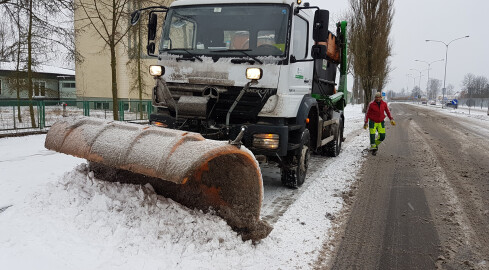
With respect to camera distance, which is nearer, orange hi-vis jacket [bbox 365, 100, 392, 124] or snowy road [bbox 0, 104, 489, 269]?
snowy road [bbox 0, 104, 489, 269]

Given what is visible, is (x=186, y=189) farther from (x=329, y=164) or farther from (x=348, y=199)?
(x=329, y=164)

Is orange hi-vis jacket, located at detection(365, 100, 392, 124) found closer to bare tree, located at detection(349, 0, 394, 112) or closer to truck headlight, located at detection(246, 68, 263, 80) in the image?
truck headlight, located at detection(246, 68, 263, 80)

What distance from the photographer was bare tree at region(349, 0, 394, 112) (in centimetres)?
2961

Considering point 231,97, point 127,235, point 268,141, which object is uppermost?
point 231,97

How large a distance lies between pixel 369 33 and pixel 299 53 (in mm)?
27617

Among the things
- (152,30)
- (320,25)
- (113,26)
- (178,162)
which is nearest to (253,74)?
(320,25)

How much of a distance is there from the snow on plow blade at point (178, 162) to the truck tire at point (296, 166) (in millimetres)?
1989

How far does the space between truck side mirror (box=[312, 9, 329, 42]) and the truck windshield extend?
421mm

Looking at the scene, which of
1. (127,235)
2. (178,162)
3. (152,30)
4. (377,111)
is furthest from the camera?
(377,111)

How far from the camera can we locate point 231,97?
4.99 m

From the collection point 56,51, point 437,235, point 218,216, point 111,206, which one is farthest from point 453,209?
point 56,51

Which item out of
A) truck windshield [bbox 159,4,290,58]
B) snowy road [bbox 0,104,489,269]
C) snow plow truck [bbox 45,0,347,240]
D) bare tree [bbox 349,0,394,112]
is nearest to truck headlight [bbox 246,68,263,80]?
snow plow truck [bbox 45,0,347,240]

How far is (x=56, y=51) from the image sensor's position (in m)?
12.7

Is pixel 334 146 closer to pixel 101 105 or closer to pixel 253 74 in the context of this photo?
pixel 253 74
